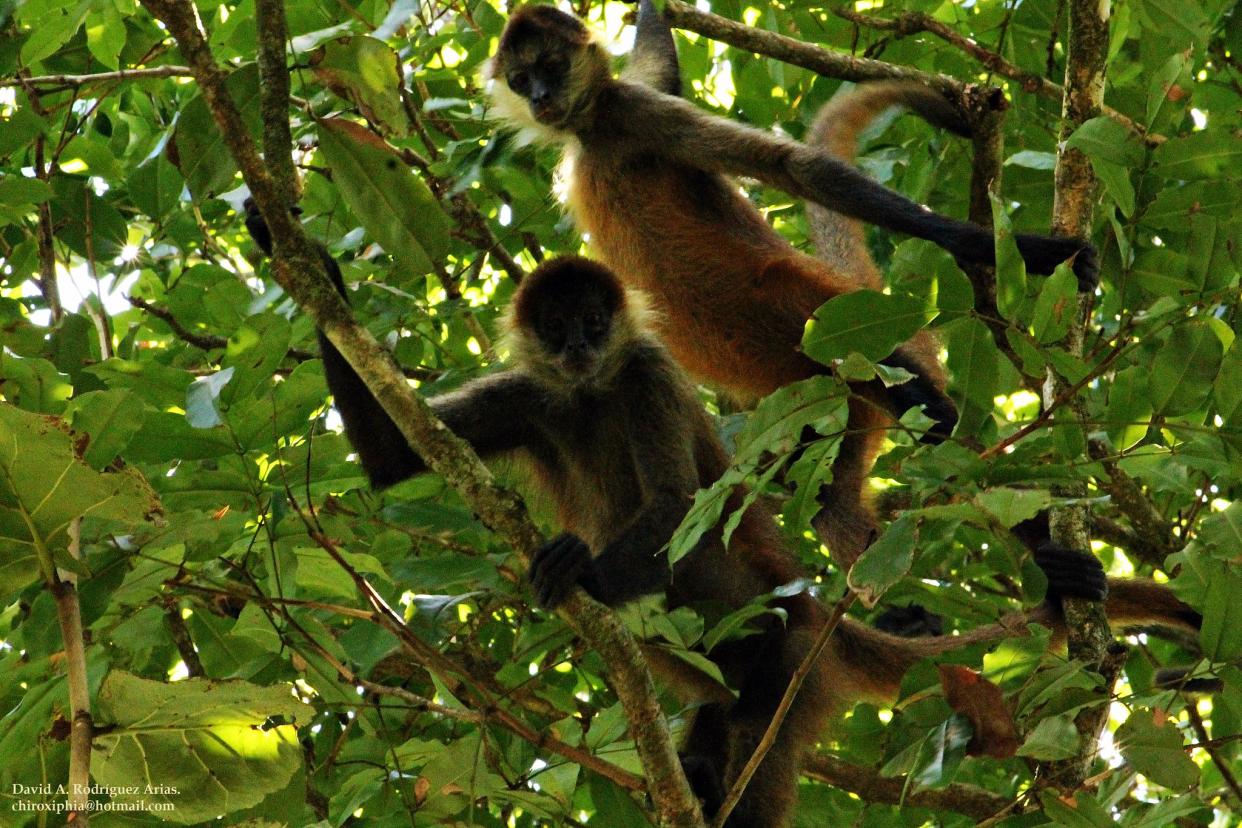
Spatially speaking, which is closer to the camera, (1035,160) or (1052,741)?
(1052,741)

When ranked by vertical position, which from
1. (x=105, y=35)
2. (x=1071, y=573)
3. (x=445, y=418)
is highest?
(x=105, y=35)

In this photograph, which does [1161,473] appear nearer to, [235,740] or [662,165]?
[235,740]

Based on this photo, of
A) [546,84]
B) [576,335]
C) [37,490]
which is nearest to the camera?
[37,490]

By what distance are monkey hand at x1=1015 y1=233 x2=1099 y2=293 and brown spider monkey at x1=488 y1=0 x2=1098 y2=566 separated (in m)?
0.86

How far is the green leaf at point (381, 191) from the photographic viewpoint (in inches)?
126

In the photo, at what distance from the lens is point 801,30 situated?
5.43 m

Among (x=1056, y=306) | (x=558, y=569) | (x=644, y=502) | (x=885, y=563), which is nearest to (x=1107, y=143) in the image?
(x=1056, y=306)

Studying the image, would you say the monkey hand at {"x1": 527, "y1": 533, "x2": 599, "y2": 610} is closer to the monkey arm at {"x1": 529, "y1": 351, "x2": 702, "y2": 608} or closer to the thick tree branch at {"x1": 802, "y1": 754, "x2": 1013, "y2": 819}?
the monkey arm at {"x1": 529, "y1": 351, "x2": 702, "y2": 608}

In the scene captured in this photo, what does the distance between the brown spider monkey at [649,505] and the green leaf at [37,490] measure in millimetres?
1479

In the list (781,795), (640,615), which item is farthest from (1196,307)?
(781,795)

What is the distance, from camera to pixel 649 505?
4270 millimetres

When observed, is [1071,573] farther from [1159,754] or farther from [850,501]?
[850,501]

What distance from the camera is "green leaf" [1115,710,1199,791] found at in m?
2.69

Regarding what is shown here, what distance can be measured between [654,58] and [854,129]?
48.5 inches
